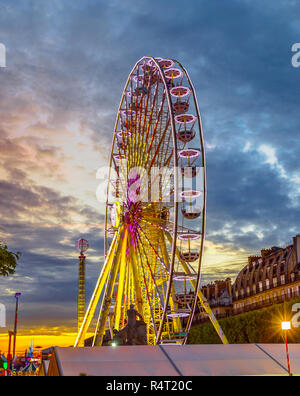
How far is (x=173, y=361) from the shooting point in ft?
48.1

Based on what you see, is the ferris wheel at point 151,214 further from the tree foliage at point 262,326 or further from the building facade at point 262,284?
the building facade at point 262,284

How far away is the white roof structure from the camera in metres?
13.7

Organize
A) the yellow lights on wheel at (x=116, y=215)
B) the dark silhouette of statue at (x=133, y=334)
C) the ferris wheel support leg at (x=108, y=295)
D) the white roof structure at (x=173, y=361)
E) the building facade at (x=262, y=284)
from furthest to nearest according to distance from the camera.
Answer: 1. the building facade at (x=262, y=284)
2. the yellow lights on wheel at (x=116, y=215)
3. the ferris wheel support leg at (x=108, y=295)
4. the dark silhouette of statue at (x=133, y=334)
5. the white roof structure at (x=173, y=361)

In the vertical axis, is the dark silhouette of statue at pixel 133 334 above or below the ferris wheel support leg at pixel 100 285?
below

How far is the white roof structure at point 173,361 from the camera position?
13688mm

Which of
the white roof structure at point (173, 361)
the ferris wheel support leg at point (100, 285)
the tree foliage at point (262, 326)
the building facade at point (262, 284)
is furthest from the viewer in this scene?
the building facade at point (262, 284)

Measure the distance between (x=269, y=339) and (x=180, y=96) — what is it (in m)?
28.0

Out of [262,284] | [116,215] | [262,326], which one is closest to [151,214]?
[116,215]

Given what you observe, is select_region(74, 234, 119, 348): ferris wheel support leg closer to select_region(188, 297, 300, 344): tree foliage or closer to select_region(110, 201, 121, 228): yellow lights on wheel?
select_region(110, 201, 121, 228): yellow lights on wheel

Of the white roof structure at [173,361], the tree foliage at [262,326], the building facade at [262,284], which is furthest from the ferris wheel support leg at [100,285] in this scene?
the building facade at [262,284]

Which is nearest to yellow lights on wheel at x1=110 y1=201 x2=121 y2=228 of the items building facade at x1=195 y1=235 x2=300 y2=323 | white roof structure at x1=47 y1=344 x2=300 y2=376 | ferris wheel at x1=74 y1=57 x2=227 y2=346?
ferris wheel at x1=74 y1=57 x2=227 y2=346

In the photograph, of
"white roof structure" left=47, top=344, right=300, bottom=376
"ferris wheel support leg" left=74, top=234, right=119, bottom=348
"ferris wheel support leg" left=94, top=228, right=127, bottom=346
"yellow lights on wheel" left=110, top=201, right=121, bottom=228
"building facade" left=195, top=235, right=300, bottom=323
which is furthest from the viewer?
"building facade" left=195, top=235, right=300, bottom=323
